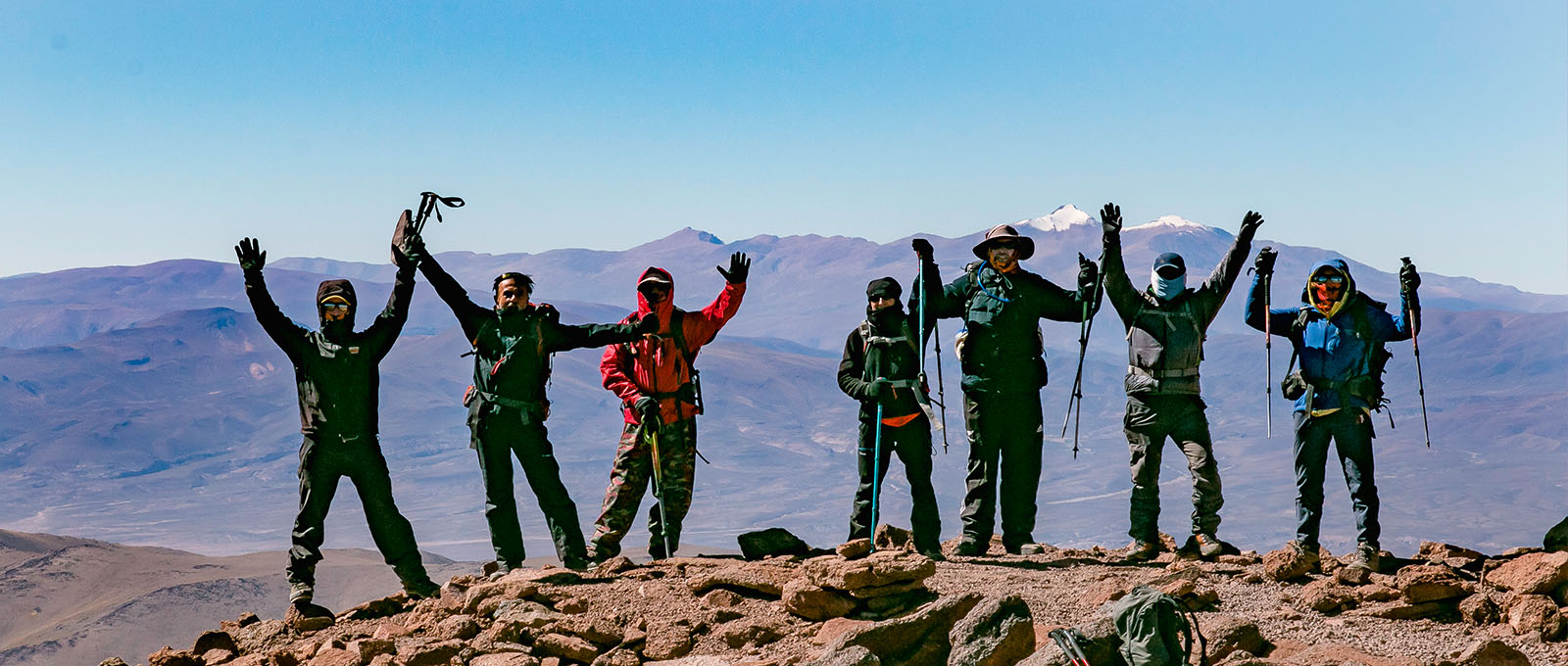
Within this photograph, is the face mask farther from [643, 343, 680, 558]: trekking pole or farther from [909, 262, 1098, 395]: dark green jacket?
[643, 343, 680, 558]: trekking pole

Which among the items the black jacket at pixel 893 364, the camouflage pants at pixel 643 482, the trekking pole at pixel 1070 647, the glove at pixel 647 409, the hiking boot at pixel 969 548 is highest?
the black jacket at pixel 893 364

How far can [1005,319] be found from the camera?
13.7m

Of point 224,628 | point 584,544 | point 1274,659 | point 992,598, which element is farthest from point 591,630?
point 1274,659

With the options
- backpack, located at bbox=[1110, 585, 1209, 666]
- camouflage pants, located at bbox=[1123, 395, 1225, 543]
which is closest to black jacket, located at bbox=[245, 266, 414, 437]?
camouflage pants, located at bbox=[1123, 395, 1225, 543]

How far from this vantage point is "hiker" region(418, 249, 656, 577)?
1343cm

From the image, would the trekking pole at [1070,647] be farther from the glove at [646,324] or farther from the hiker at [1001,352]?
the glove at [646,324]

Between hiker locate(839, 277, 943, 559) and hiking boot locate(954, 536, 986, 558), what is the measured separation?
0.24m

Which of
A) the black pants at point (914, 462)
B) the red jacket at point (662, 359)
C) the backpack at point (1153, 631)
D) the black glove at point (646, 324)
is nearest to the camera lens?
the backpack at point (1153, 631)

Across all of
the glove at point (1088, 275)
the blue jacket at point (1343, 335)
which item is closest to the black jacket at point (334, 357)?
the glove at point (1088, 275)

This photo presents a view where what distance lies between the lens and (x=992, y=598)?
10.6 meters

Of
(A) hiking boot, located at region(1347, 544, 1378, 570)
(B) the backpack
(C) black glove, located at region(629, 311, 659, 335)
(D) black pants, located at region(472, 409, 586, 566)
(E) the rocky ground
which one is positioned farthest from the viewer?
(C) black glove, located at region(629, 311, 659, 335)

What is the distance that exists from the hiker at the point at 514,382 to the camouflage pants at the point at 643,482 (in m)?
0.37

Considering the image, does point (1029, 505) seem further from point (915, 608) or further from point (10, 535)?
point (10, 535)

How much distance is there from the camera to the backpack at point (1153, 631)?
30.6 ft
